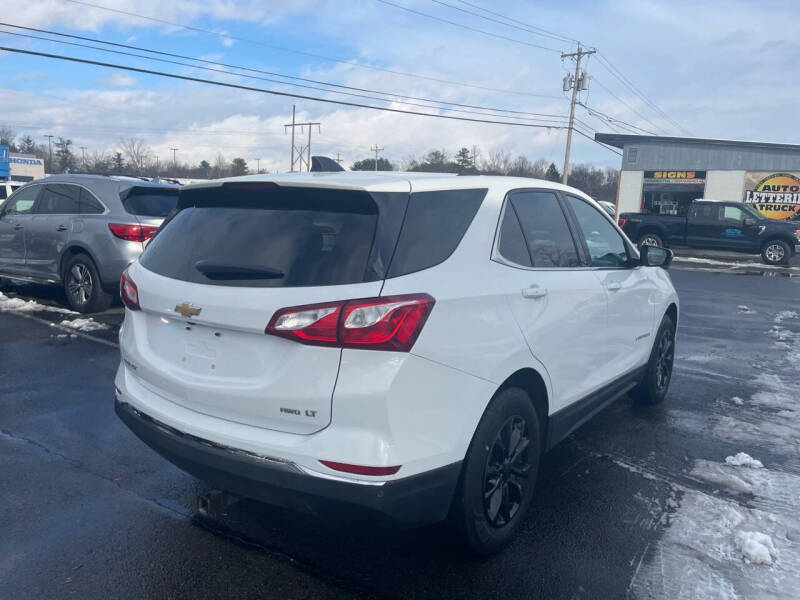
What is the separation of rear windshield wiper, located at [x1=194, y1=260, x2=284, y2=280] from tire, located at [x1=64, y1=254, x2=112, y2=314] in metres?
6.15

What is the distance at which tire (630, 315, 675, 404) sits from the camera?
5387 mm

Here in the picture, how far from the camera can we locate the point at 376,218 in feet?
8.82

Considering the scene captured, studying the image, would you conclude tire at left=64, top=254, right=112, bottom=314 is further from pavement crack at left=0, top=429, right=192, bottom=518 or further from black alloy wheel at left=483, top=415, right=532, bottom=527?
black alloy wheel at left=483, top=415, right=532, bottom=527

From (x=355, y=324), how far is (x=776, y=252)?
22742mm

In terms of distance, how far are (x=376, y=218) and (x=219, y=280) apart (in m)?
0.73

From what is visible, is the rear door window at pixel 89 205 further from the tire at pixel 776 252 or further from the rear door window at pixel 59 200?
the tire at pixel 776 252

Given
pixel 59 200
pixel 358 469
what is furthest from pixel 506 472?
pixel 59 200

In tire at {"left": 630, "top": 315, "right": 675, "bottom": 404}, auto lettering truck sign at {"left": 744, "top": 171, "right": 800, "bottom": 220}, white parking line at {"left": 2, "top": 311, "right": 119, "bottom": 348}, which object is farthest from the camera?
auto lettering truck sign at {"left": 744, "top": 171, "right": 800, "bottom": 220}

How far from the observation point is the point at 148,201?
8438mm

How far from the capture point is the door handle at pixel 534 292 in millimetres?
3231

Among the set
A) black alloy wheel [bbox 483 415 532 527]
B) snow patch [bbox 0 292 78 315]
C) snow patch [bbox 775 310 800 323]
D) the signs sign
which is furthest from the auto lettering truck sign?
black alloy wheel [bbox 483 415 532 527]

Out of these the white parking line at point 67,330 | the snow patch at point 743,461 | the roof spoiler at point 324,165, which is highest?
the roof spoiler at point 324,165

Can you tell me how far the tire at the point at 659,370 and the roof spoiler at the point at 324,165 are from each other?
3.02 m

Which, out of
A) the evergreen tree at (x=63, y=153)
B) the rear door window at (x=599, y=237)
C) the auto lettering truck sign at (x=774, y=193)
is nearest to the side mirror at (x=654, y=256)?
the rear door window at (x=599, y=237)
